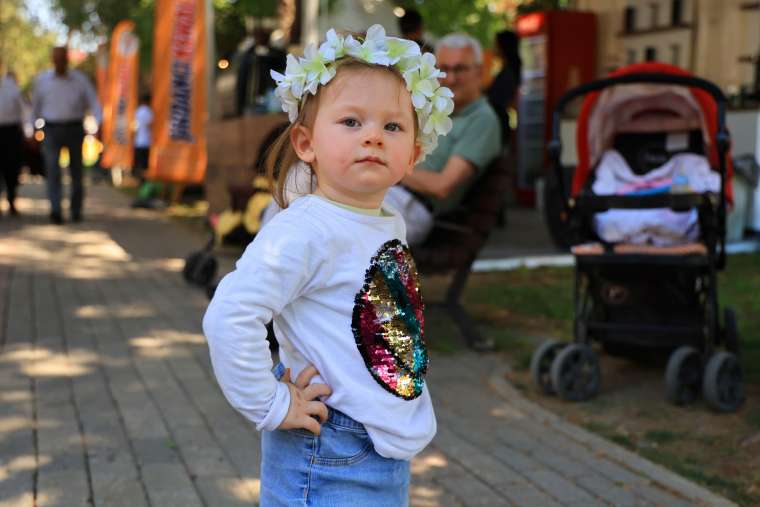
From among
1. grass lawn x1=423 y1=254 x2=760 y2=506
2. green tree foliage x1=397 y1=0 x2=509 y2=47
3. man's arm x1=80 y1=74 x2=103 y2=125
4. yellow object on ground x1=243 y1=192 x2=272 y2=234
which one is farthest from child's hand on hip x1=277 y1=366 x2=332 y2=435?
green tree foliage x1=397 y1=0 x2=509 y2=47

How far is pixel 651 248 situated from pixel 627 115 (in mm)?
1044

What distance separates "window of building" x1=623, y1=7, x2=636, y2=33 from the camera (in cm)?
1292

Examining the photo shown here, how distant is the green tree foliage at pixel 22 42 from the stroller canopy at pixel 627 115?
53.3 metres

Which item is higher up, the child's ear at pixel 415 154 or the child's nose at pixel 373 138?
the child's nose at pixel 373 138

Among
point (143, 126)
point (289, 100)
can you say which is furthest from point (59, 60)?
point (289, 100)

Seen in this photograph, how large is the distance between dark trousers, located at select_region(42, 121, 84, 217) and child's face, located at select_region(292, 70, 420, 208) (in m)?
10.6

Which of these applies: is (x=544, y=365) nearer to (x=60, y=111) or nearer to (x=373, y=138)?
(x=373, y=138)

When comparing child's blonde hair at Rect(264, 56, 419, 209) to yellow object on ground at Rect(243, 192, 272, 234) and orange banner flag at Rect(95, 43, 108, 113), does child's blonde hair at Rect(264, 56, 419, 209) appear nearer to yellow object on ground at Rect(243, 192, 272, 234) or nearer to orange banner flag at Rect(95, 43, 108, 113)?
yellow object on ground at Rect(243, 192, 272, 234)

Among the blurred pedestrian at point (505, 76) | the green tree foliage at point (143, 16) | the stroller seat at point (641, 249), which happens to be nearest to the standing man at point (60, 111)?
the green tree foliage at point (143, 16)

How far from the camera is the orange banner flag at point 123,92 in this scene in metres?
17.9

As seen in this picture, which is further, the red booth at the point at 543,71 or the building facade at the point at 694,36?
the red booth at the point at 543,71

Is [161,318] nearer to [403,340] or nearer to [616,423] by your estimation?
[616,423]

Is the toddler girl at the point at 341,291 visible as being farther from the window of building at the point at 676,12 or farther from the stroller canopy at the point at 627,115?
the window of building at the point at 676,12

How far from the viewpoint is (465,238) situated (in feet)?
18.7
